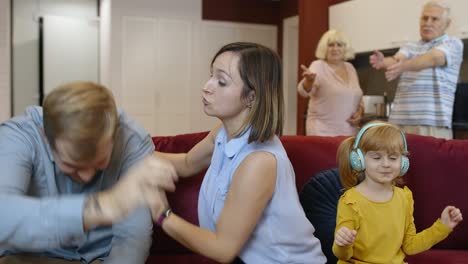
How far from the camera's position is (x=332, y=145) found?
7.39ft

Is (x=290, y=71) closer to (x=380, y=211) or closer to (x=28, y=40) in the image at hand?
(x=28, y=40)

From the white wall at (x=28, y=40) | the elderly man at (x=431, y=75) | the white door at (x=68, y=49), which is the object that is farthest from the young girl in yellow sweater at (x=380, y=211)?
the white wall at (x=28, y=40)

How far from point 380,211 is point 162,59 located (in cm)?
600

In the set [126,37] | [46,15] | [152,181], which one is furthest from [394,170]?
[46,15]

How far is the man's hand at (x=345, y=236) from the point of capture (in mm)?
1575

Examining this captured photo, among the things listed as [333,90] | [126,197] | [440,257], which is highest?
[333,90]

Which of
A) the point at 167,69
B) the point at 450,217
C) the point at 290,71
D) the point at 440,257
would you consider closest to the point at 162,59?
the point at 167,69

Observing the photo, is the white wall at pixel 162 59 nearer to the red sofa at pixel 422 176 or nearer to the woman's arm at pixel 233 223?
the red sofa at pixel 422 176

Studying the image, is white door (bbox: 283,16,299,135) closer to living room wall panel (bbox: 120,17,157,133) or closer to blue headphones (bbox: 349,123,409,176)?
living room wall panel (bbox: 120,17,157,133)

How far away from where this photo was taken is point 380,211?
1.74 meters

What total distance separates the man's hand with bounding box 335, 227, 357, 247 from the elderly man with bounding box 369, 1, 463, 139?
5.99ft

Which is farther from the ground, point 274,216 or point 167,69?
point 167,69

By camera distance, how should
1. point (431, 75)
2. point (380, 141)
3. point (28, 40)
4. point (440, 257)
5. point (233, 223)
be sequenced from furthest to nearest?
point (28, 40)
point (431, 75)
point (440, 257)
point (380, 141)
point (233, 223)

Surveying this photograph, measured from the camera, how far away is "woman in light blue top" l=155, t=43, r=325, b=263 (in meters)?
1.46
